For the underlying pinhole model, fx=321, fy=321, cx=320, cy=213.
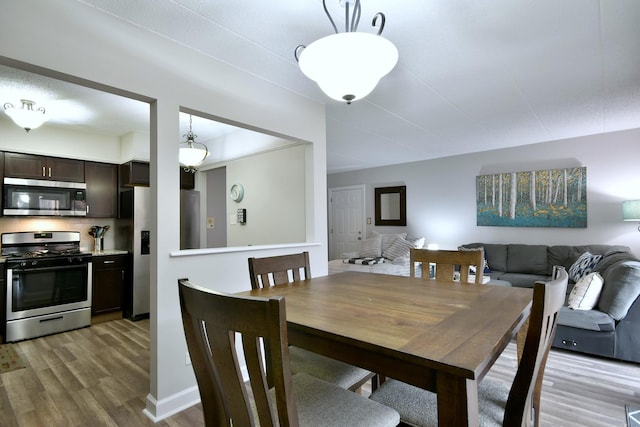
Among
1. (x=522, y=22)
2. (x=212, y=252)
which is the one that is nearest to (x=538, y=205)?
(x=522, y=22)

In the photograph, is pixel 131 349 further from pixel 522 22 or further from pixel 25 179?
pixel 522 22

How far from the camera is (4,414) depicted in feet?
6.43

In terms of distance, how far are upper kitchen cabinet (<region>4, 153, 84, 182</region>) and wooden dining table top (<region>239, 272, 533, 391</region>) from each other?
3.63 m

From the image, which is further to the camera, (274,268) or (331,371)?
(274,268)

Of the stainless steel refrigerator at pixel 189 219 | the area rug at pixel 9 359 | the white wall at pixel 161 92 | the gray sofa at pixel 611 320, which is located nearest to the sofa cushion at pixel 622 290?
the gray sofa at pixel 611 320

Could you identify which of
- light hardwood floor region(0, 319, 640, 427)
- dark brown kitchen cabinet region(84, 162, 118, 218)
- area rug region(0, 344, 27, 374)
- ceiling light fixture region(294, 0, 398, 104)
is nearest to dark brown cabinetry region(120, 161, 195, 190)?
dark brown kitchen cabinet region(84, 162, 118, 218)

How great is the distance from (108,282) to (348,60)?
3970mm

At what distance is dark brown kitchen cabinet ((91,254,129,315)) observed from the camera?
3.78 metres

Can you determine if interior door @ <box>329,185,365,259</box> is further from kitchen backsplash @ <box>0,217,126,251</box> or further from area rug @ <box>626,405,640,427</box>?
area rug @ <box>626,405,640,427</box>

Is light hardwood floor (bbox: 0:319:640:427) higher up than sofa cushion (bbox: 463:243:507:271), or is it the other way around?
sofa cushion (bbox: 463:243:507:271)

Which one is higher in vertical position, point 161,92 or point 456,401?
point 161,92

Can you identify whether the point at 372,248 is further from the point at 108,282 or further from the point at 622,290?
the point at 108,282

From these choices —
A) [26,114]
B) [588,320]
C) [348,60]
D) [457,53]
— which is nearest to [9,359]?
[26,114]

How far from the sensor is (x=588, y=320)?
2738 mm
